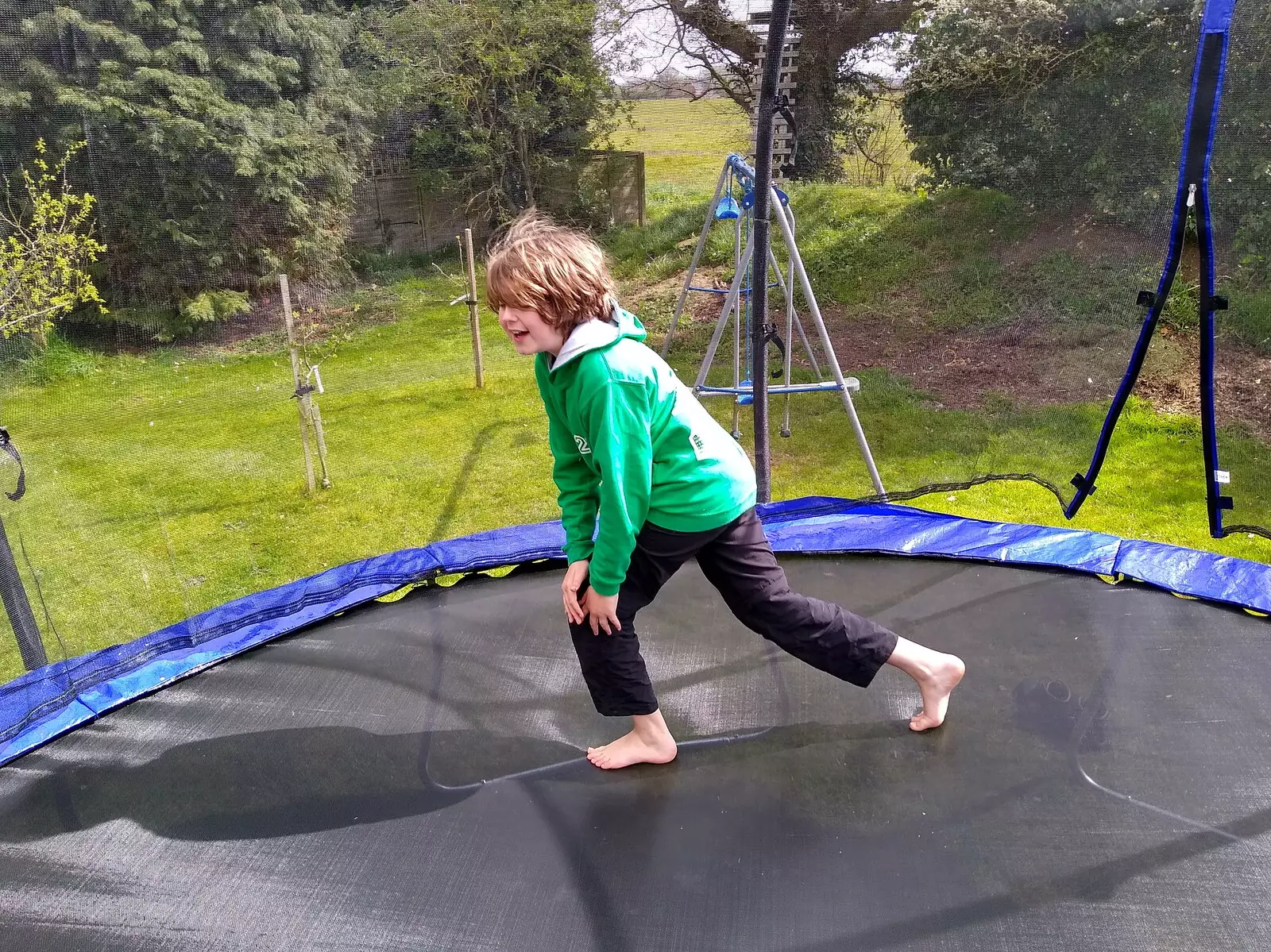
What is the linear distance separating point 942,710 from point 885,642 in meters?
0.19

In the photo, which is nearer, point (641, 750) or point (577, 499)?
point (577, 499)

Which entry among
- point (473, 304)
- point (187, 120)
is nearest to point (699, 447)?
point (187, 120)

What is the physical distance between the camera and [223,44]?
201 cm

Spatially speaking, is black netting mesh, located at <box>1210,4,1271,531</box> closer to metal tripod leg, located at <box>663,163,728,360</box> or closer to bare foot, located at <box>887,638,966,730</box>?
bare foot, located at <box>887,638,966,730</box>

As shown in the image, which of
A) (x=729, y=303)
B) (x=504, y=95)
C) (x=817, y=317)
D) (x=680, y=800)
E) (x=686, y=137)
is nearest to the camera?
(x=680, y=800)

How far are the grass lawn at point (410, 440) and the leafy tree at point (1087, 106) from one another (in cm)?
15

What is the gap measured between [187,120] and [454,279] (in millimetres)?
1481

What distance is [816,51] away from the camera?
8.16 ft

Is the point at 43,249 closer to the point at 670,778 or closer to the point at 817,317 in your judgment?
the point at 670,778

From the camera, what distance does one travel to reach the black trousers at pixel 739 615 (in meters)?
1.29

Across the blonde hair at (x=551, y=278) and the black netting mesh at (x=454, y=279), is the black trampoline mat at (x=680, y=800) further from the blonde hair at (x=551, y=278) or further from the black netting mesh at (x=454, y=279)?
the blonde hair at (x=551, y=278)

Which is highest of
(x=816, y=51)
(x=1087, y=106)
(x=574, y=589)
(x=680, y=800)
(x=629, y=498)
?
(x=816, y=51)

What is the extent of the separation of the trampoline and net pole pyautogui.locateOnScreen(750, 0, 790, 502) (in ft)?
1.33

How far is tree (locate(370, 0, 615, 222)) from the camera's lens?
3.25 metres
